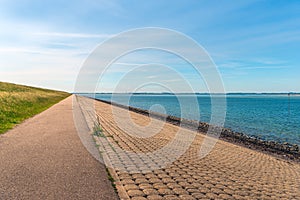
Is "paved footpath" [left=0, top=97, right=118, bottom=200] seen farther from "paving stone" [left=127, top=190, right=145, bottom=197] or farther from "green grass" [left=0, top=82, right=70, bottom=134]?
"green grass" [left=0, top=82, right=70, bottom=134]

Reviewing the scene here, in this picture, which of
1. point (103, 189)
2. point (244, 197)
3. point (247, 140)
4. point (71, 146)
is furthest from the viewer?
point (247, 140)

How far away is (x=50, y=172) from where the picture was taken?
7.36 metres

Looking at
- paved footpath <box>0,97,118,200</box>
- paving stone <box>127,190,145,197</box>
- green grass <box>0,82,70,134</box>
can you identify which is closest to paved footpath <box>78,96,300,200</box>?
paving stone <box>127,190,145,197</box>

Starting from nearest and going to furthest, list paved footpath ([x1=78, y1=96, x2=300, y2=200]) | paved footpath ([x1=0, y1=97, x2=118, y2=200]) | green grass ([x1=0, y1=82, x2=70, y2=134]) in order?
paved footpath ([x1=0, y1=97, x2=118, y2=200]) < paved footpath ([x1=78, y1=96, x2=300, y2=200]) < green grass ([x1=0, y1=82, x2=70, y2=134])

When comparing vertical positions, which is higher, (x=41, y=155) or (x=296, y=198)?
(x=41, y=155)

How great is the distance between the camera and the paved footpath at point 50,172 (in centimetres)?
593

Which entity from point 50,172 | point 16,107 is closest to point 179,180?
point 50,172

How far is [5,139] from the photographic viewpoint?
1230 cm

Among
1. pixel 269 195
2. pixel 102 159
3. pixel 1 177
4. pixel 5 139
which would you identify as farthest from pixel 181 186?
pixel 5 139

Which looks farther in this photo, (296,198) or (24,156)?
(24,156)

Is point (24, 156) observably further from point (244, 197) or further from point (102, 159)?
point (244, 197)

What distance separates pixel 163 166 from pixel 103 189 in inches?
120

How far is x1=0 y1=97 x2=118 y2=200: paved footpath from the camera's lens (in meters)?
5.93

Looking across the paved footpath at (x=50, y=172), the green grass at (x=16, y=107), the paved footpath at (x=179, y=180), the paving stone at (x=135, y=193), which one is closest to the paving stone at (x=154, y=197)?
the paved footpath at (x=179, y=180)
